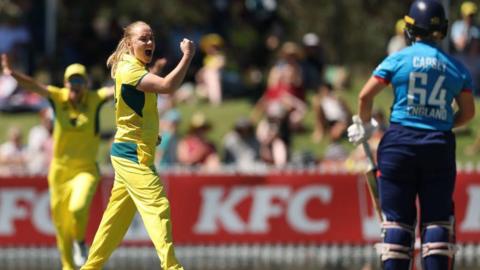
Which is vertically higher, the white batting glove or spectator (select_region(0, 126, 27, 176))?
the white batting glove

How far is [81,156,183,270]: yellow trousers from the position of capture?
1003 cm

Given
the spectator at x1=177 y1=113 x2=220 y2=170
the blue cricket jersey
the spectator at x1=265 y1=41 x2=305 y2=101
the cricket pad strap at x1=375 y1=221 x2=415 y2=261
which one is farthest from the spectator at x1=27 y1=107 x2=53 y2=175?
the blue cricket jersey

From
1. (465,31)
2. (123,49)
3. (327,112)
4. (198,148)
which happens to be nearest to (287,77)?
(327,112)

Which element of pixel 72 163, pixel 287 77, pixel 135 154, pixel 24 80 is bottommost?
pixel 72 163

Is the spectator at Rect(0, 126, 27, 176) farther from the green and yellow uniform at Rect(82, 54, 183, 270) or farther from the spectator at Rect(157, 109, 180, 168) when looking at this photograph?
the green and yellow uniform at Rect(82, 54, 183, 270)

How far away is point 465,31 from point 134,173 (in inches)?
406

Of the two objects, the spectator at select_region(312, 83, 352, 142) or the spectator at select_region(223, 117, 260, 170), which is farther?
the spectator at select_region(312, 83, 352, 142)

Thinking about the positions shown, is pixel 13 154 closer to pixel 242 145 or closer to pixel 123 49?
pixel 242 145

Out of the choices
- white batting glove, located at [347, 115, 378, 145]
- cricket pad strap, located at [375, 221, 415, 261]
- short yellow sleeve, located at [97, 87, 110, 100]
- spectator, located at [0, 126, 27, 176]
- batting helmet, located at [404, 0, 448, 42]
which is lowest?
spectator, located at [0, 126, 27, 176]

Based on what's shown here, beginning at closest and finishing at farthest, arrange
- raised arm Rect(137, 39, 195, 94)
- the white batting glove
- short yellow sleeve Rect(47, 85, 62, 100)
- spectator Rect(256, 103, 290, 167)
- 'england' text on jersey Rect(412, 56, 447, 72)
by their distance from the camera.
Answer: raised arm Rect(137, 39, 195, 94)
'england' text on jersey Rect(412, 56, 447, 72)
the white batting glove
short yellow sleeve Rect(47, 85, 62, 100)
spectator Rect(256, 103, 290, 167)

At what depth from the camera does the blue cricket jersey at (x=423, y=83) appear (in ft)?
33.4

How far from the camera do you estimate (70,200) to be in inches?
516

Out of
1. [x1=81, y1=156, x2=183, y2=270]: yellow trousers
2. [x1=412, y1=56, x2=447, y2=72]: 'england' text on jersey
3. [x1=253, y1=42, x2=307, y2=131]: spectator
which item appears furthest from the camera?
[x1=253, y1=42, x2=307, y2=131]: spectator

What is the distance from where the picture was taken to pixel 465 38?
19.5 metres
